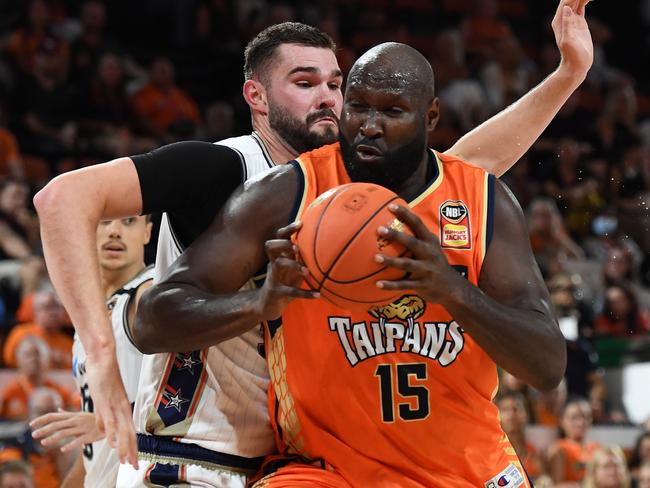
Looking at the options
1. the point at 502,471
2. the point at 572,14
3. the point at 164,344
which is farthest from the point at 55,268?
the point at 572,14

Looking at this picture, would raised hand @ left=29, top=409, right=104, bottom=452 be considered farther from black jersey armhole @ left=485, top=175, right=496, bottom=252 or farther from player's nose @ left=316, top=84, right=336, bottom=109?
black jersey armhole @ left=485, top=175, right=496, bottom=252

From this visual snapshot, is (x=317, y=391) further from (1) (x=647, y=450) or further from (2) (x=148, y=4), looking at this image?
(2) (x=148, y=4)

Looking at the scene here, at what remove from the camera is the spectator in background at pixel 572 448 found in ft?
28.6

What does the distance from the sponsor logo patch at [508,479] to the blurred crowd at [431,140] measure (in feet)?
14.7

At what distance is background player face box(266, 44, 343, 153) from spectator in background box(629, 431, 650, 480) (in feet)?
17.9

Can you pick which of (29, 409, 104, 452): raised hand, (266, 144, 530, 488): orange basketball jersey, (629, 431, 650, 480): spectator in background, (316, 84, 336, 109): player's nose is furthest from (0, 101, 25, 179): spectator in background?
(266, 144, 530, 488): orange basketball jersey

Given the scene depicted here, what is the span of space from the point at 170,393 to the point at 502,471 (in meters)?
1.15

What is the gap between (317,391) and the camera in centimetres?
334

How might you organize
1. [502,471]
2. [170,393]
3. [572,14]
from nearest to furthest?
1. [502,471]
2. [170,393]
3. [572,14]

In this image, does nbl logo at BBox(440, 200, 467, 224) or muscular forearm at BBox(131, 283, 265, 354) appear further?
nbl logo at BBox(440, 200, 467, 224)

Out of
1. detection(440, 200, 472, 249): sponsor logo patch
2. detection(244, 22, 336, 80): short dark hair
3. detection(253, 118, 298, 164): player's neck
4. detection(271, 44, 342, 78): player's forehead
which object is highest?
detection(244, 22, 336, 80): short dark hair

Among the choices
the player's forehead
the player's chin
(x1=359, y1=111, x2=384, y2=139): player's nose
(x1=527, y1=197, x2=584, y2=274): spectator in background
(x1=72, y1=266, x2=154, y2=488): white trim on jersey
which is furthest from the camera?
(x1=527, y1=197, x2=584, y2=274): spectator in background

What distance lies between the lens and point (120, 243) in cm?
562

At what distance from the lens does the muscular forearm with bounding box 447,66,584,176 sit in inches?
166
